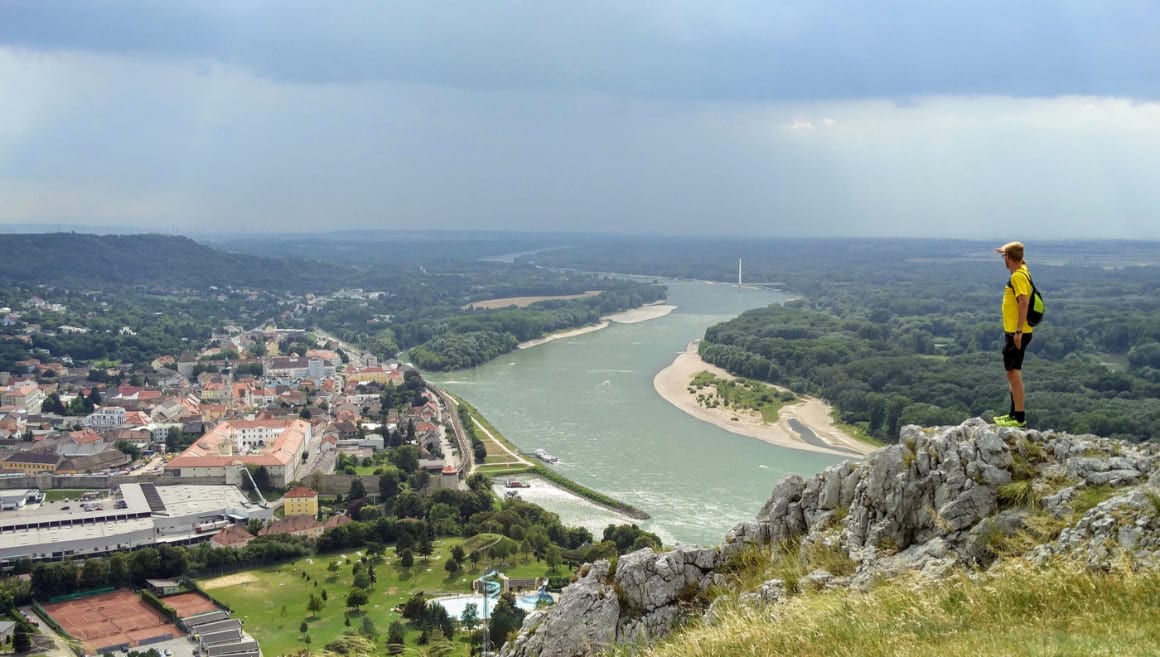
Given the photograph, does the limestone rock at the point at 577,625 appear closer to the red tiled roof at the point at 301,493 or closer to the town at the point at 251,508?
the town at the point at 251,508

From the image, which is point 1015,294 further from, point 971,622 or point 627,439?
point 627,439

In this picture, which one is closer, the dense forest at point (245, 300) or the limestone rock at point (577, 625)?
the limestone rock at point (577, 625)

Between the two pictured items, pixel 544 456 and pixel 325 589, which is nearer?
pixel 325 589

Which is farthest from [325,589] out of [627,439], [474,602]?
[627,439]

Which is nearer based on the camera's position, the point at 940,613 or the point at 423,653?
the point at 940,613

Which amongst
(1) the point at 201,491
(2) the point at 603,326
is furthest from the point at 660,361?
(1) the point at 201,491

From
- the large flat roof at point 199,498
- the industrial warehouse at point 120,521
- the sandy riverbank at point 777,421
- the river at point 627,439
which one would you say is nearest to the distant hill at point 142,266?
the river at point 627,439

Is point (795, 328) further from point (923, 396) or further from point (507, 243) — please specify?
point (507, 243)
